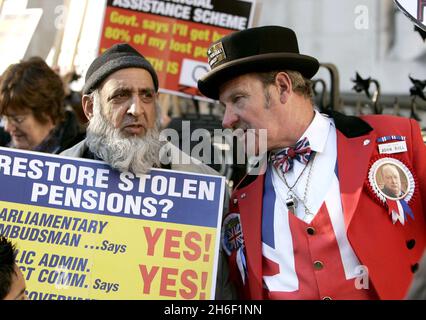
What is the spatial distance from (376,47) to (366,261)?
3.41 metres

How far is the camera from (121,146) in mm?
3170

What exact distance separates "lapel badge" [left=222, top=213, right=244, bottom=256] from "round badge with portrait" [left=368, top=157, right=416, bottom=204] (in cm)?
61

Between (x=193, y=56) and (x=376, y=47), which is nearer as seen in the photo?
(x=193, y=56)

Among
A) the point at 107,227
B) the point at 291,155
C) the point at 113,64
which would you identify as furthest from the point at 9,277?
the point at 291,155

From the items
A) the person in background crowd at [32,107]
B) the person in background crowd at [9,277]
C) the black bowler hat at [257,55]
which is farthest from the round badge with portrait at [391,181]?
the person in background crowd at [32,107]

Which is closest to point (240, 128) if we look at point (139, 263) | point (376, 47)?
point (139, 263)

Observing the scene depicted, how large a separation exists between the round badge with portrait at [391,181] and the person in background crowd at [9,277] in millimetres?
1457

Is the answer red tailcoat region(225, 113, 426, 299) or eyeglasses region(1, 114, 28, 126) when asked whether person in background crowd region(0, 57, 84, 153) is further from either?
red tailcoat region(225, 113, 426, 299)

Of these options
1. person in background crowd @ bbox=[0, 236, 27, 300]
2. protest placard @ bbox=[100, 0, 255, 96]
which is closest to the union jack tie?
person in background crowd @ bbox=[0, 236, 27, 300]

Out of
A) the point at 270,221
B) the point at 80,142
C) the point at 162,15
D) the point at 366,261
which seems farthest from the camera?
the point at 162,15

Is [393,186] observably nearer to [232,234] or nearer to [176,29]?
[232,234]

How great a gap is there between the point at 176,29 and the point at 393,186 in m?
2.52

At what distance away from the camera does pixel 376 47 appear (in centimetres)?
591

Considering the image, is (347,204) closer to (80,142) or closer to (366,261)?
(366,261)
